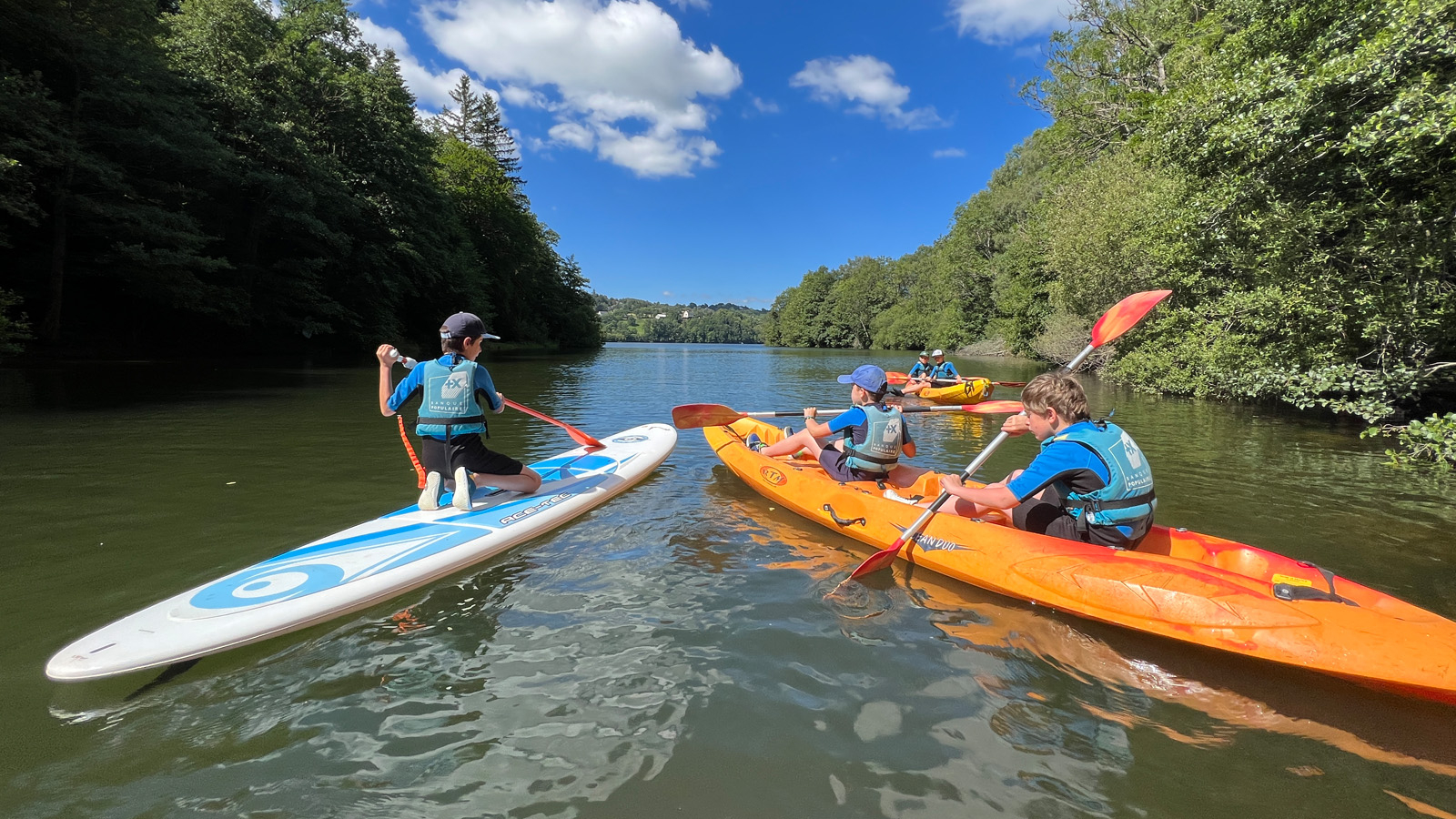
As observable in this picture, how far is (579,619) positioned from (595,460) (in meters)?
3.68

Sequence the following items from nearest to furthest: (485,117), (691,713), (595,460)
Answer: (691,713), (595,460), (485,117)

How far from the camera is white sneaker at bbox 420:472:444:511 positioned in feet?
17.4

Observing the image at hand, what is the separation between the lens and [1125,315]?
6898 millimetres

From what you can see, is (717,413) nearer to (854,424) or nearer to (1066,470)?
(854,424)

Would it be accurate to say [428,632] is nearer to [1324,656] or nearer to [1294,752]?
[1294,752]

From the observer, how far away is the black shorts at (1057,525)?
13.7 ft

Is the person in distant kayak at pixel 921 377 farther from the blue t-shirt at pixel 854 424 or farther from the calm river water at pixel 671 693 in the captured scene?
the calm river water at pixel 671 693

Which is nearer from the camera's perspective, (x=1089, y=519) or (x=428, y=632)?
(x=428, y=632)

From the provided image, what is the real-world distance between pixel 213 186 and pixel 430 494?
23.5 meters

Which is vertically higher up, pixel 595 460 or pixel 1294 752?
pixel 595 460

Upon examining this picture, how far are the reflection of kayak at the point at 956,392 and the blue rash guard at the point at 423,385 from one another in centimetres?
1217

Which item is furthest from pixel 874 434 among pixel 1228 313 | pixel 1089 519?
pixel 1228 313

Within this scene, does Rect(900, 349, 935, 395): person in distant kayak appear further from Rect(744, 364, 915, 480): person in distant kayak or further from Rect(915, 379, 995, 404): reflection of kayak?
Rect(744, 364, 915, 480): person in distant kayak

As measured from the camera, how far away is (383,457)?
8344mm
